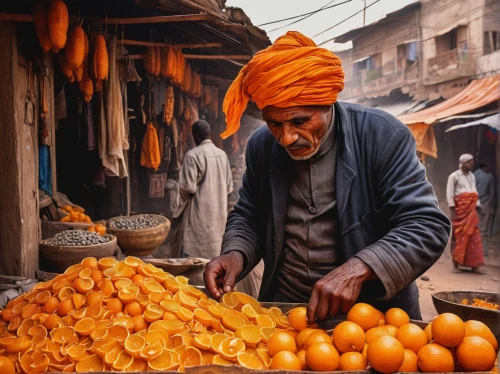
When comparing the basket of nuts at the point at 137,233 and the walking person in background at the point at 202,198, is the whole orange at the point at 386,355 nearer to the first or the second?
the basket of nuts at the point at 137,233

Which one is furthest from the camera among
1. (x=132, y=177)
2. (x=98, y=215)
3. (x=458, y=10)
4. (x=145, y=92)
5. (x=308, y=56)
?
(x=458, y=10)

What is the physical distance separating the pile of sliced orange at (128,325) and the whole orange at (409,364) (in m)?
0.42

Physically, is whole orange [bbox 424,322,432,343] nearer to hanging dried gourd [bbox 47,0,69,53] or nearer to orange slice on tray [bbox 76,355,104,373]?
orange slice on tray [bbox 76,355,104,373]

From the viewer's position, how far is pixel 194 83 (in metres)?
8.31

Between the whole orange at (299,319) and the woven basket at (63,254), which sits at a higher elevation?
the whole orange at (299,319)

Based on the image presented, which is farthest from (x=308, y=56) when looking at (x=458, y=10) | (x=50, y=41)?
(x=458, y=10)

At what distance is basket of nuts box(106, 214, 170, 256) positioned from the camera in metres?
5.20

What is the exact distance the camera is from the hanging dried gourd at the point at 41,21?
3.85 m

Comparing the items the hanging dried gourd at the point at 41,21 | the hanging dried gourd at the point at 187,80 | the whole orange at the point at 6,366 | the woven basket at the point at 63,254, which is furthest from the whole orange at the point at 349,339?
the hanging dried gourd at the point at 187,80

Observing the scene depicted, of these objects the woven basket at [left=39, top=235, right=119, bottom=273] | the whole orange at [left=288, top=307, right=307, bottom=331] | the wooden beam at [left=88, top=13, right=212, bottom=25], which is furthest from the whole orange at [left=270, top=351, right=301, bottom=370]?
the wooden beam at [left=88, top=13, right=212, bottom=25]

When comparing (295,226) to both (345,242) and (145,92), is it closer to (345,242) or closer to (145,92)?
(345,242)

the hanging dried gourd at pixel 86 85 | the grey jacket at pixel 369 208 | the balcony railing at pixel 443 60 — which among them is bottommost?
the grey jacket at pixel 369 208

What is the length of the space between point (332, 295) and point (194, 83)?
23.8 ft

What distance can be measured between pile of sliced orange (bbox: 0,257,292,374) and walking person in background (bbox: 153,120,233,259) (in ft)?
12.0
